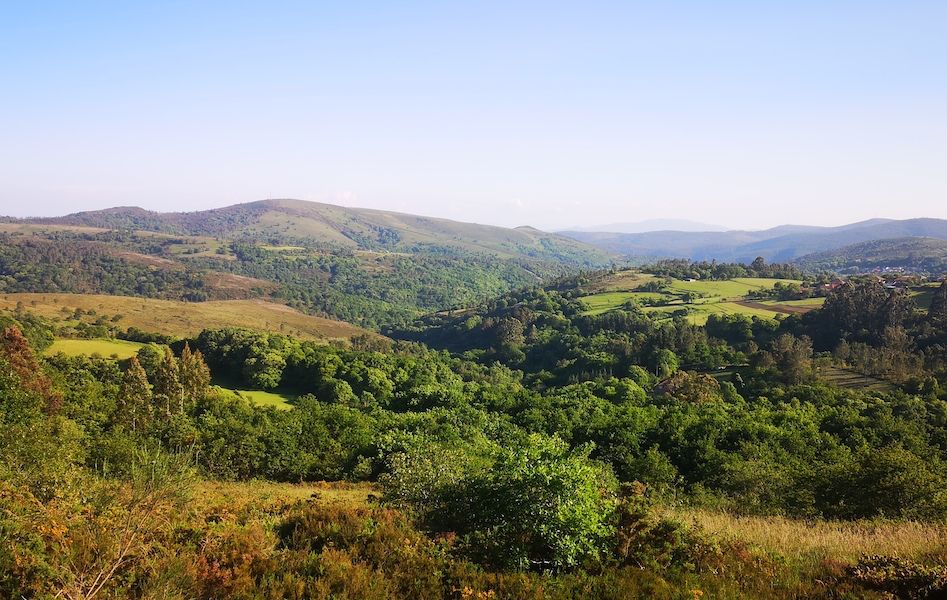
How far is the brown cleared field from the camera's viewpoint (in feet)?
400

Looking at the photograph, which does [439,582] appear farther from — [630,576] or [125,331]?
[125,331]

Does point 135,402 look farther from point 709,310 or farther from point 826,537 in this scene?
point 709,310

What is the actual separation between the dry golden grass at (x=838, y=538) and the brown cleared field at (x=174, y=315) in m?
118

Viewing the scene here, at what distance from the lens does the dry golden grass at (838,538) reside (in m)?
11.8

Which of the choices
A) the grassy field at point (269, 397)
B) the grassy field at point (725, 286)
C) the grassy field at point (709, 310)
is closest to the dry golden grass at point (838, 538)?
the grassy field at point (269, 397)

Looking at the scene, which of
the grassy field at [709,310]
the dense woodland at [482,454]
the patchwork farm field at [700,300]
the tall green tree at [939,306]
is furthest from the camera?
the patchwork farm field at [700,300]

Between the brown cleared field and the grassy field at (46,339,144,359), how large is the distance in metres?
25.5

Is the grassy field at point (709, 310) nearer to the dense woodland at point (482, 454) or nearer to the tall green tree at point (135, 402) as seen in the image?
the dense woodland at point (482, 454)

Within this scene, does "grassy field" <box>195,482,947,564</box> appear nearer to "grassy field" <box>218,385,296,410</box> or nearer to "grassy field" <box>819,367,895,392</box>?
"grassy field" <box>218,385,296,410</box>

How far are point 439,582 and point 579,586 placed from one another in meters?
2.67

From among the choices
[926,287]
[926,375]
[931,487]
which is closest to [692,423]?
[931,487]

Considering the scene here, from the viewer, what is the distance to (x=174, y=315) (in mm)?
134625

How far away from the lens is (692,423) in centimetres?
4356

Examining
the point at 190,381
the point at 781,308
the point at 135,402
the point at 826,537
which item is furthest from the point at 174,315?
the point at 781,308
